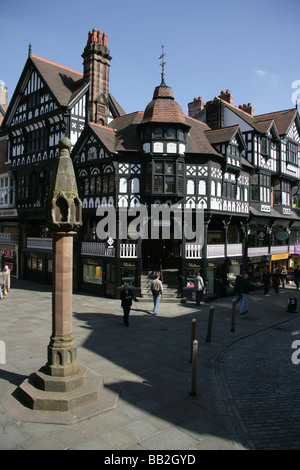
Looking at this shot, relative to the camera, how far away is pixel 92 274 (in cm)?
2052

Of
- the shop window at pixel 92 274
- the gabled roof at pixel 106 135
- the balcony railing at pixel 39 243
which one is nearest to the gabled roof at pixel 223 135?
the gabled roof at pixel 106 135

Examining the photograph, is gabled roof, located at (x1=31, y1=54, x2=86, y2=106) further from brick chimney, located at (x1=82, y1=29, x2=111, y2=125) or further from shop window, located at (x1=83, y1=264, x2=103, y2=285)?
shop window, located at (x1=83, y1=264, x2=103, y2=285)

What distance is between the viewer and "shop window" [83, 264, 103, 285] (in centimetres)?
1998

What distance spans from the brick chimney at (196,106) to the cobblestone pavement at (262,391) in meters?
23.7

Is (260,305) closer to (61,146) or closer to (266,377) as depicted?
(266,377)

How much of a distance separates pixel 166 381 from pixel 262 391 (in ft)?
6.96

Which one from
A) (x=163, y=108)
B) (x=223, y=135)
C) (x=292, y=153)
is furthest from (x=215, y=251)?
(x=292, y=153)

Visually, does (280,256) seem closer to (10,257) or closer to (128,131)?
(128,131)

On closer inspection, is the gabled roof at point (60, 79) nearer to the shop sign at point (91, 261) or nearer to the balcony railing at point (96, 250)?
the balcony railing at point (96, 250)

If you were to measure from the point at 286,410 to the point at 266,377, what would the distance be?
1677mm

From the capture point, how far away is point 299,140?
30984 millimetres

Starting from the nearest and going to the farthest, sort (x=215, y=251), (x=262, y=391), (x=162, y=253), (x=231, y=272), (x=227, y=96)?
(x=262, y=391) → (x=215, y=251) → (x=231, y=272) → (x=162, y=253) → (x=227, y=96)

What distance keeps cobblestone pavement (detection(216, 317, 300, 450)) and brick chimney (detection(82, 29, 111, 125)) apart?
56.3 ft

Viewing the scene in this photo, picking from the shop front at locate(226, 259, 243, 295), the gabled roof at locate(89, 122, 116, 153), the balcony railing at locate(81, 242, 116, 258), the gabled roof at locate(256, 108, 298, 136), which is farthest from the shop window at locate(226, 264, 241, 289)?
the gabled roof at locate(256, 108, 298, 136)
